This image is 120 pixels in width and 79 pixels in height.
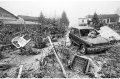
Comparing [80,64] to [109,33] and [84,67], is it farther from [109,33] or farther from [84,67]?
[109,33]

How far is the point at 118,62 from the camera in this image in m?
5.81

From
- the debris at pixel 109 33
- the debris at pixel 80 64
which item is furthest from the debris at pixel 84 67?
the debris at pixel 109 33

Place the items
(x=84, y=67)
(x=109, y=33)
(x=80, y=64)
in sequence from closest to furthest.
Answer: (x=84, y=67) < (x=80, y=64) < (x=109, y=33)

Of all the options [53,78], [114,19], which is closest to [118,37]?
[53,78]

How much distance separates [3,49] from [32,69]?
480cm

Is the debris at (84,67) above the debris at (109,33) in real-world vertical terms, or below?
below

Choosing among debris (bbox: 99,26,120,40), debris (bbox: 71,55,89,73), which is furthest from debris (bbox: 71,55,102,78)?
debris (bbox: 99,26,120,40)

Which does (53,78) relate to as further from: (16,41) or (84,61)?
(16,41)

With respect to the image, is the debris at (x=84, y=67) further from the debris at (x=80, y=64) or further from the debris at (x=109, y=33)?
the debris at (x=109, y=33)

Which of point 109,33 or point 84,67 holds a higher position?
point 109,33

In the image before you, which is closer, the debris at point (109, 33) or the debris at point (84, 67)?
the debris at point (84, 67)

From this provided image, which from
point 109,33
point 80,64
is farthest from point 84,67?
point 109,33

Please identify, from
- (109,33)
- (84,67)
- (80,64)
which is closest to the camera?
(84,67)

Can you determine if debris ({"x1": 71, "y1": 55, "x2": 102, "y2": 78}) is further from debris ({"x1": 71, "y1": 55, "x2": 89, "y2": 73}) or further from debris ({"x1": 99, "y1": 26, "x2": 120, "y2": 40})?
debris ({"x1": 99, "y1": 26, "x2": 120, "y2": 40})
